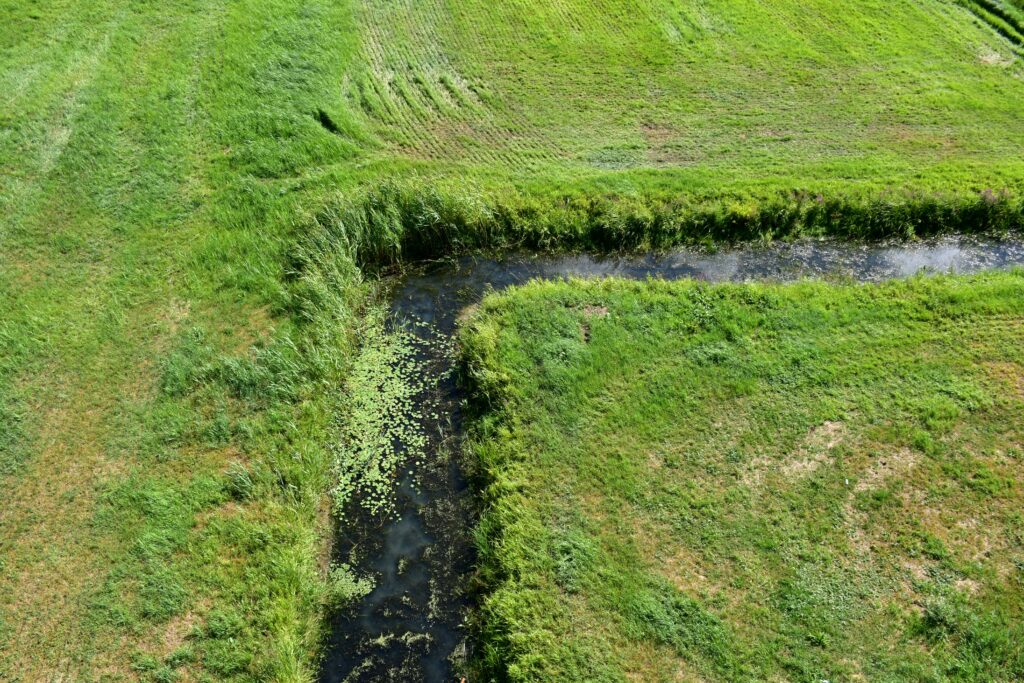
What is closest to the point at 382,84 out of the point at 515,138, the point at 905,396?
the point at 515,138

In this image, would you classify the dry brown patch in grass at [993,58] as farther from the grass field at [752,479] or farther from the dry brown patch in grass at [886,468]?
the dry brown patch in grass at [886,468]

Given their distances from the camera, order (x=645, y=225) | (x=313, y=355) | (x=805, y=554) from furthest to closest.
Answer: (x=645, y=225)
(x=313, y=355)
(x=805, y=554)

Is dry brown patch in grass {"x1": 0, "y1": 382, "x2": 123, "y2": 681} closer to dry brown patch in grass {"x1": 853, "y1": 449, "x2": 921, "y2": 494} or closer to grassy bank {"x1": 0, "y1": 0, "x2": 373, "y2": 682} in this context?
grassy bank {"x1": 0, "y1": 0, "x2": 373, "y2": 682}

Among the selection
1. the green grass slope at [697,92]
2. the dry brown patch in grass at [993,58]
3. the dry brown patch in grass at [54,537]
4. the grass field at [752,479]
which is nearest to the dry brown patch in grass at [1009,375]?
the grass field at [752,479]

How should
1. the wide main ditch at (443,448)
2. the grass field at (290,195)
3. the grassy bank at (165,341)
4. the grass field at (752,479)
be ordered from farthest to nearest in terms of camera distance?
1. the grass field at (290,195)
2. the wide main ditch at (443,448)
3. the grassy bank at (165,341)
4. the grass field at (752,479)

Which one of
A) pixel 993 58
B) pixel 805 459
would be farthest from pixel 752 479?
pixel 993 58

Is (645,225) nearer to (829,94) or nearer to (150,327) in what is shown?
(829,94)

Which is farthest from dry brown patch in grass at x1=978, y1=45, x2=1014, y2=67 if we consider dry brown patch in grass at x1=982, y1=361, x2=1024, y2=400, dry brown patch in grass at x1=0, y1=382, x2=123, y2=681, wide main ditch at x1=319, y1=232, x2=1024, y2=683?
dry brown patch in grass at x1=0, y1=382, x2=123, y2=681
